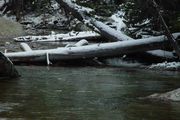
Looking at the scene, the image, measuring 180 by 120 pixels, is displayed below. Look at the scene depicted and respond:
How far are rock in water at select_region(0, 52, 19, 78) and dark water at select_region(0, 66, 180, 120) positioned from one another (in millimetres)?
241

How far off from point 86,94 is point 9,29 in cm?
1345

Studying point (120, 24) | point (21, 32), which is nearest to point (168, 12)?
point (120, 24)

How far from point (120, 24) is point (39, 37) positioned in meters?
3.11

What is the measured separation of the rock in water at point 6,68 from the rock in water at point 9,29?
376 inches

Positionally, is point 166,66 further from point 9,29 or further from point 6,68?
point 9,29

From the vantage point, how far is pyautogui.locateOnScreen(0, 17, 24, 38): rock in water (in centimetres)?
2035

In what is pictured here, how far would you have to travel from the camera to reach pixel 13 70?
10523mm

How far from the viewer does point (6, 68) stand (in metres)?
10.3

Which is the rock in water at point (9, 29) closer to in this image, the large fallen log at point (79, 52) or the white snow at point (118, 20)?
the white snow at point (118, 20)

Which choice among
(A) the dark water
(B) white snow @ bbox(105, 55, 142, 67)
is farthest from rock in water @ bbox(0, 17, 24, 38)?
(A) the dark water

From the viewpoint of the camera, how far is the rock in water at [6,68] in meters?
10.2

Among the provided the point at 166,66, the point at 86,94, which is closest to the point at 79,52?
the point at 166,66

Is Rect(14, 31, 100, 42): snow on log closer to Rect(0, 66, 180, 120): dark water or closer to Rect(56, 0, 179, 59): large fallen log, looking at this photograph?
Rect(56, 0, 179, 59): large fallen log

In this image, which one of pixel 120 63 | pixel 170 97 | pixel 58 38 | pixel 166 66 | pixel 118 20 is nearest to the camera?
pixel 170 97
